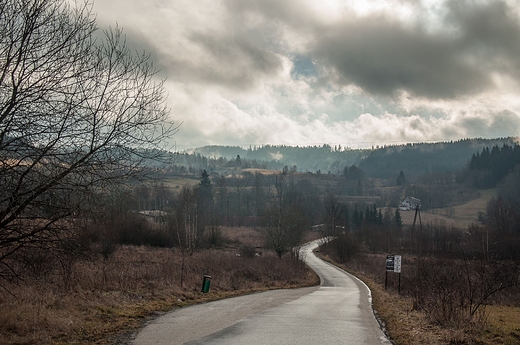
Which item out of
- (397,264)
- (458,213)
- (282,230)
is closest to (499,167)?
(458,213)

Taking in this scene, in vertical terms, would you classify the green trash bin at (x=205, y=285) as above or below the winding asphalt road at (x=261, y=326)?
below

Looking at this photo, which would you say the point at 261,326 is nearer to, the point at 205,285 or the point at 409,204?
the point at 205,285

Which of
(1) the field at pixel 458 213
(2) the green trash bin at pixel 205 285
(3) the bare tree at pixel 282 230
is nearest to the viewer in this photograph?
(2) the green trash bin at pixel 205 285

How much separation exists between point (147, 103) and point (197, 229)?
46322 millimetres

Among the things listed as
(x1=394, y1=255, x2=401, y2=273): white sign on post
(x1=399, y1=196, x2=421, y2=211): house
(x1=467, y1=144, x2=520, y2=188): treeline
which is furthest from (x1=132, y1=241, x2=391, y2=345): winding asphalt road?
(x1=467, y1=144, x2=520, y2=188): treeline

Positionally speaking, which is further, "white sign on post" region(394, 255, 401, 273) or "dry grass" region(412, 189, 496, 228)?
"dry grass" region(412, 189, 496, 228)

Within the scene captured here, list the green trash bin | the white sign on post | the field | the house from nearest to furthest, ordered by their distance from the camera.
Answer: the green trash bin < the white sign on post < the field < the house

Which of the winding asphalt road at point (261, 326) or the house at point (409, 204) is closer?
the winding asphalt road at point (261, 326)

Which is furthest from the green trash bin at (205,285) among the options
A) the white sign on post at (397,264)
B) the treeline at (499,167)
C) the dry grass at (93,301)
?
the treeline at (499,167)

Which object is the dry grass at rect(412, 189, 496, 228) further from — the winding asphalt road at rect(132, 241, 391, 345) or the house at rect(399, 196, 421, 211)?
the winding asphalt road at rect(132, 241, 391, 345)

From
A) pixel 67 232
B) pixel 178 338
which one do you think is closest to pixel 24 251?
pixel 67 232

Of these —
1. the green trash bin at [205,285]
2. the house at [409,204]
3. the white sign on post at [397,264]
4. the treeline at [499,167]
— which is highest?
the treeline at [499,167]

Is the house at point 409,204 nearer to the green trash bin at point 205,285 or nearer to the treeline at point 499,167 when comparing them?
the treeline at point 499,167

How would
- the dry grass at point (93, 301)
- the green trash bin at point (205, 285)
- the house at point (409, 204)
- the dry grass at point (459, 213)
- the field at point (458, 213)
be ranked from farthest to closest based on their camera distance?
the house at point (409, 204) → the dry grass at point (459, 213) → the field at point (458, 213) → the green trash bin at point (205, 285) → the dry grass at point (93, 301)
